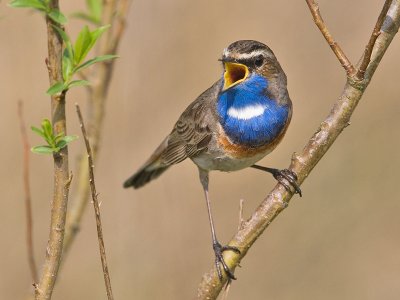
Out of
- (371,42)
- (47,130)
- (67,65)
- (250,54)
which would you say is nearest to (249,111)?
(250,54)

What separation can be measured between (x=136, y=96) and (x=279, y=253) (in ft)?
7.90

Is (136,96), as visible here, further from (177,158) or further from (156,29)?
(177,158)

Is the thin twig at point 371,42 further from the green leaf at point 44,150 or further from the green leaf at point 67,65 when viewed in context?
the green leaf at point 44,150

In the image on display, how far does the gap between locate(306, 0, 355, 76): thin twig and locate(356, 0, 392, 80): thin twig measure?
5cm

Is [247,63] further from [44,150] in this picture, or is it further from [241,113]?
[44,150]

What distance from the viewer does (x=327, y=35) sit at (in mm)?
3713

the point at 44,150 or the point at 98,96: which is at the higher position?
the point at 98,96

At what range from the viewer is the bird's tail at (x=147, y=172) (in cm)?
675

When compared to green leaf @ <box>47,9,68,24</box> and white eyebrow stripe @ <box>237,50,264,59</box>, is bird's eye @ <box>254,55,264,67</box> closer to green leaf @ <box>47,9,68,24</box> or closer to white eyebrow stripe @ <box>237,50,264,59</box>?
white eyebrow stripe @ <box>237,50,264,59</box>

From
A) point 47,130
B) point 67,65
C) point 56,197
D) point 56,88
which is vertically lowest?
point 56,197

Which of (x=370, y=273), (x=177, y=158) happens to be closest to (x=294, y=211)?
(x=370, y=273)

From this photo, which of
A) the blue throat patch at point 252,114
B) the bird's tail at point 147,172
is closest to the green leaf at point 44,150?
the blue throat patch at point 252,114

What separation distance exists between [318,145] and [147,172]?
313cm

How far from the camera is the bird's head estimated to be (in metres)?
5.07
